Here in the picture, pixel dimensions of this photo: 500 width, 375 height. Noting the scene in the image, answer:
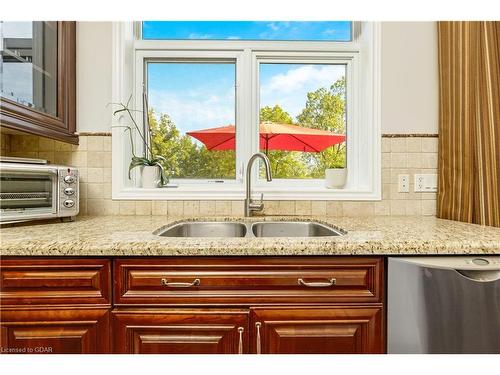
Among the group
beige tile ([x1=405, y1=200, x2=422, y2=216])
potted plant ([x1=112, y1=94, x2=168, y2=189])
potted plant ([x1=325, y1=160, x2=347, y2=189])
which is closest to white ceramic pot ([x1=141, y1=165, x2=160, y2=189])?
potted plant ([x1=112, y1=94, x2=168, y2=189])

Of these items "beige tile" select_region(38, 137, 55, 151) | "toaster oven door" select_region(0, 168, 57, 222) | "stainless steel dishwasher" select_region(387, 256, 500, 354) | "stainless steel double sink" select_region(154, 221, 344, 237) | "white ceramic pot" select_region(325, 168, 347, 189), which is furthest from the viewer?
"white ceramic pot" select_region(325, 168, 347, 189)

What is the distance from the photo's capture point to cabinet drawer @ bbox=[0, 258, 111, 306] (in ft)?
3.68

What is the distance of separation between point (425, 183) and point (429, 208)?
0.14 metres

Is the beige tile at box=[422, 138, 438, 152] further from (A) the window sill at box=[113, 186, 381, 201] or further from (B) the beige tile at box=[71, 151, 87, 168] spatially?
(B) the beige tile at box=[71, 151, 87, 168]

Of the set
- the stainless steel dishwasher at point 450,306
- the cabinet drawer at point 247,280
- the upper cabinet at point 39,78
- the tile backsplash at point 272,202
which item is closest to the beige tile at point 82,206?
the tile backsplash at point 272,202

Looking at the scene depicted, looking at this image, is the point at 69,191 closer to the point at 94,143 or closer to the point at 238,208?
the point at 94,143

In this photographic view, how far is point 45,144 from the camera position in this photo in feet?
6.02

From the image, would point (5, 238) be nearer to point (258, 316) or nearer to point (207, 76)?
point (258, 316)

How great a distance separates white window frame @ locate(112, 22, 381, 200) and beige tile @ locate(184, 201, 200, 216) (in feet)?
0.10

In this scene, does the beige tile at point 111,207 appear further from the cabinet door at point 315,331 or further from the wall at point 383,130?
the cabinet door at point 315,331

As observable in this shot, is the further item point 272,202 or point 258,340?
point 272,202

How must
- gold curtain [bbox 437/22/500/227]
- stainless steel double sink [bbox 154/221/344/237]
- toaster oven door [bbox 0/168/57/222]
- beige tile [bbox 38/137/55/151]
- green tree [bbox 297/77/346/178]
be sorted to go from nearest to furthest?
toaster oven door [bbox 0/168/57/222], gold curtain [bbox 437/22/500/227], stainless steel double sink [bbox 154/221/344/237], beige tile [bbox 38/137/55/151], green tree [bbox 297/77/346/178]

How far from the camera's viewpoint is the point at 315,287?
1.16 metres

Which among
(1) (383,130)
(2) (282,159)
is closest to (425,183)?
(1) (383,130)
